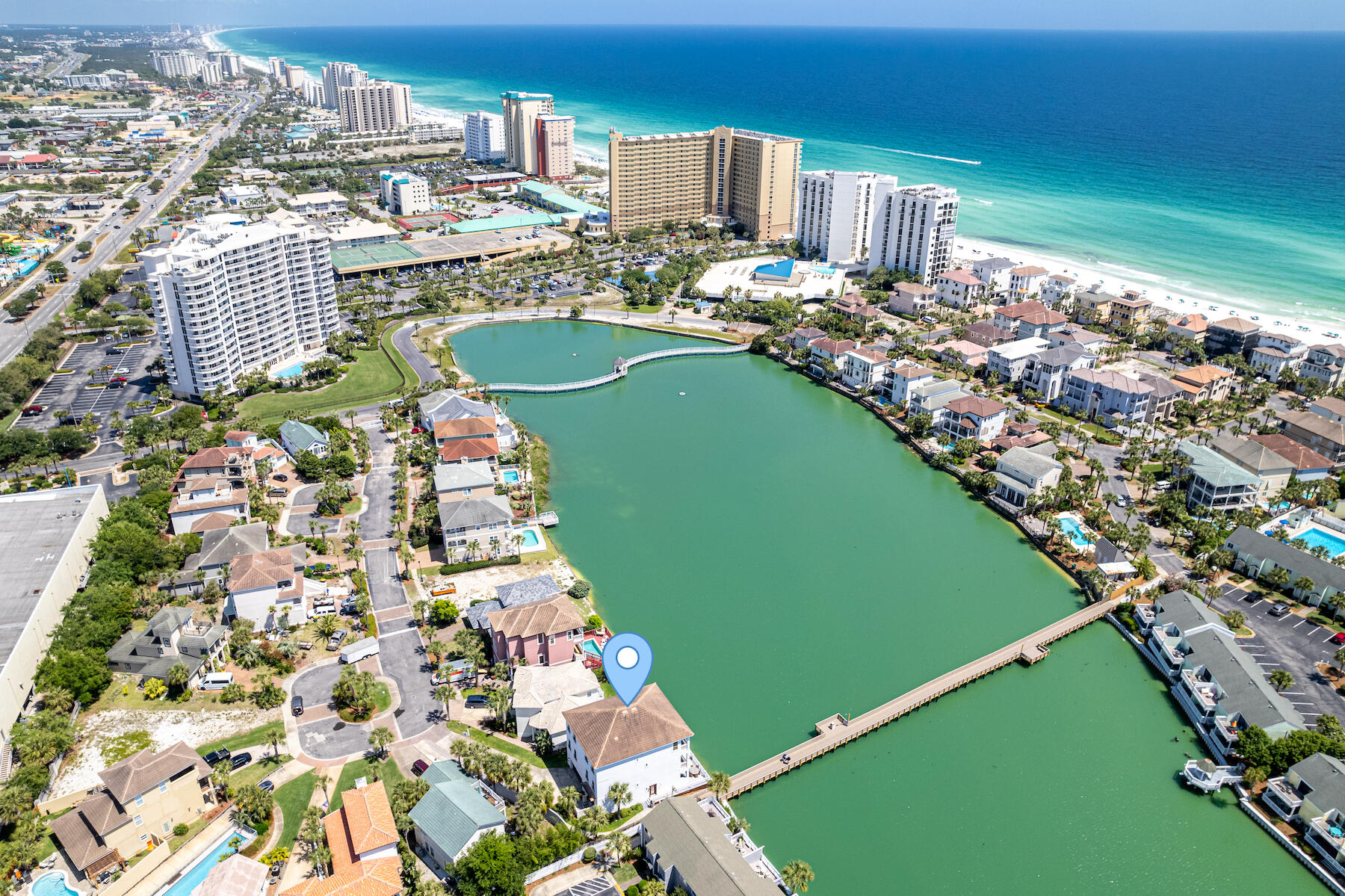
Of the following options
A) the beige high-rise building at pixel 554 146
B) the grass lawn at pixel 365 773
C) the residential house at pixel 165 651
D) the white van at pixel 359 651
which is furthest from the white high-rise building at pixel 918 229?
the residential house at pixel 165 651

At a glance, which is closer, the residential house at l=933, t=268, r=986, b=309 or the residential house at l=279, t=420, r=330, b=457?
the residential house at l=279, t=420, r=330, b=457

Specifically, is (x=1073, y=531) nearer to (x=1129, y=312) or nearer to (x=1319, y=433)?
(x=1319, y=433)

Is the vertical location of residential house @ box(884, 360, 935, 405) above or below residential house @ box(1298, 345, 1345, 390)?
below

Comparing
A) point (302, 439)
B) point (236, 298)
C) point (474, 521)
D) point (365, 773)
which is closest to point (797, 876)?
point (365, 773)

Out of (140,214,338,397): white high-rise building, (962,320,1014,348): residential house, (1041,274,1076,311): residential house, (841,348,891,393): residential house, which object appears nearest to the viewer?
(140,214,338,397): white high-rise building

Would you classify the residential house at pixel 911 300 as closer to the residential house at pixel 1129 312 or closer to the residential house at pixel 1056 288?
the residential house at pixel 1056 288

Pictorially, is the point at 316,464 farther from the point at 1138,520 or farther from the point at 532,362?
the point at 1138,520

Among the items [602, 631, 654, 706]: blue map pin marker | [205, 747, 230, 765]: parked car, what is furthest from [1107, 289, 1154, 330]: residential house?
[205, 747, 230, 765]: parked car

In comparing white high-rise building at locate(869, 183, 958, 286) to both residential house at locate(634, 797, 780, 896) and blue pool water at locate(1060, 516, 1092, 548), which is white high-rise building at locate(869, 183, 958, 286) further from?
residential house at locate(634, 797, 780, 896)

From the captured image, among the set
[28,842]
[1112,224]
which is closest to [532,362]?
[28,842]
